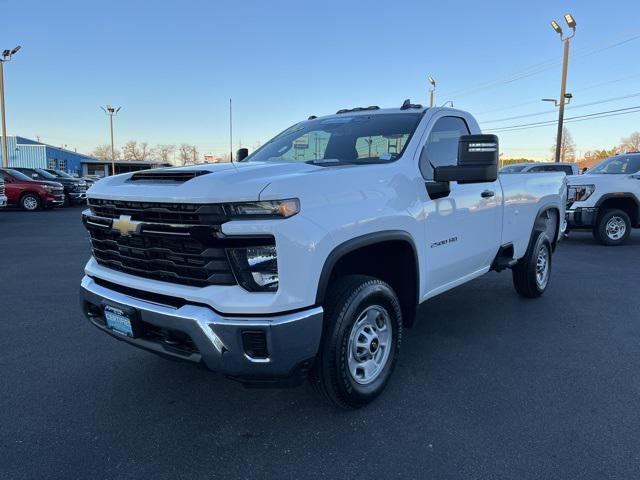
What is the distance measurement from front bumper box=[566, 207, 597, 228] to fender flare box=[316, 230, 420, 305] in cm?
809

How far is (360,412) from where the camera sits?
3.16 m

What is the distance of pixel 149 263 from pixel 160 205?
16.0 inches

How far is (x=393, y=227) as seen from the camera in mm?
3174

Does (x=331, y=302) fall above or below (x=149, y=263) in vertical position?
below

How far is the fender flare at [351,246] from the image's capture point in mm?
2684

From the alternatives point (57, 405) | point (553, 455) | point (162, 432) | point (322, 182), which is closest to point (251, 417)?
point (162, 432)

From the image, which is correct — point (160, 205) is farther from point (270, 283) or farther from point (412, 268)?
point (412, 268)

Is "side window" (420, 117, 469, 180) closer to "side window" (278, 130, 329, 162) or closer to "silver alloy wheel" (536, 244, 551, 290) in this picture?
"side window" (278, 130, 329, 162)

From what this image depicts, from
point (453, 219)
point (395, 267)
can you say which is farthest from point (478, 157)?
point (395, 267)

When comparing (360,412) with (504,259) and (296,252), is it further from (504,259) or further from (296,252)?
(504,259)

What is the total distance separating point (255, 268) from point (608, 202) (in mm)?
9913

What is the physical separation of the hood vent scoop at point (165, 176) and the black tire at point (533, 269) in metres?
4.10

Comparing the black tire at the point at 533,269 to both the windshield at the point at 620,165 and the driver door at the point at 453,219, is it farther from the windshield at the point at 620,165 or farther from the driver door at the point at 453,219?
the windshield at the point at 620,165

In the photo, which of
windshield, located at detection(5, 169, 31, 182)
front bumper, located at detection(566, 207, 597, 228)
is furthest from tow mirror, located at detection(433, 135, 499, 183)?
windshield, located at detection(5, 169, 31, 182)
